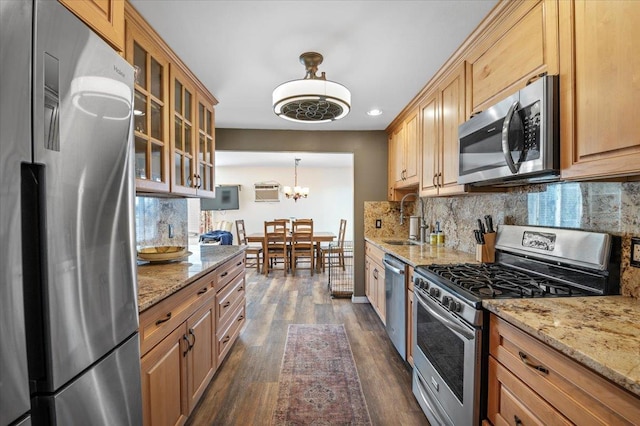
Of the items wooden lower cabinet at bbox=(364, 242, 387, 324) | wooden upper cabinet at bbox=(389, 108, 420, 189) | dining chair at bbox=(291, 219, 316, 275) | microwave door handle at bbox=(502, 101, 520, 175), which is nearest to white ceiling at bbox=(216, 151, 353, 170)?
dining chair at bbox=(291, 219, 316, 275)

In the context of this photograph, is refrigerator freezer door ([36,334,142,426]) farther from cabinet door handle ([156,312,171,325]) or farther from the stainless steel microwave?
the stainless steel microwave

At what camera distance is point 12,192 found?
1.90 ft

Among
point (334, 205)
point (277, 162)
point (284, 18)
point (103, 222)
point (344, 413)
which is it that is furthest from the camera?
point (334, 205)

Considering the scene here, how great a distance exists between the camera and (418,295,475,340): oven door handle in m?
1.27

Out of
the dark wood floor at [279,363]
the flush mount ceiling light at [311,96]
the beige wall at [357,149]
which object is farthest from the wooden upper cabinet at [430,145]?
the dark wood floor at [279,363]

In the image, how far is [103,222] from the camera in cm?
84

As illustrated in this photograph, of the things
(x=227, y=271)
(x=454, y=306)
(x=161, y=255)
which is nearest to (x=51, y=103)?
(x=161, y=255)

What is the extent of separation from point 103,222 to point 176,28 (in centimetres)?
139

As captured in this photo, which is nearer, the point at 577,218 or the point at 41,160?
the point at 41,160

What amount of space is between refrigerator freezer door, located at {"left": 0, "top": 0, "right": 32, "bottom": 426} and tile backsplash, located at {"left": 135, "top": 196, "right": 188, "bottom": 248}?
1732 mm

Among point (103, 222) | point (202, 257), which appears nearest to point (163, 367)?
point (103, 222)

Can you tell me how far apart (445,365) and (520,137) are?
1169 mm

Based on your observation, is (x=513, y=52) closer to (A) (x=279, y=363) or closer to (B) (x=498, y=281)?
(B) (x=498, y=281)

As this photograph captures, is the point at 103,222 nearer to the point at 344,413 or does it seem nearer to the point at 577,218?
the point at 344,413
